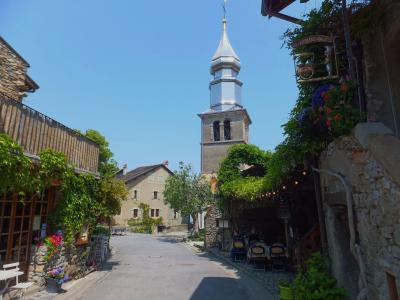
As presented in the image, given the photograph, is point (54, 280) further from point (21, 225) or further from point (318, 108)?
point (318, 108)

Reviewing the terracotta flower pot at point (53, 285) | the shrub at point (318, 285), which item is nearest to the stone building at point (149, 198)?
the terracotta flower pot at point (53, 285)

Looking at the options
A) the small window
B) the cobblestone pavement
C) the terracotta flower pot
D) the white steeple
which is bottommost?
the cobblestone pavement

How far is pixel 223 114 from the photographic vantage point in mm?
34188

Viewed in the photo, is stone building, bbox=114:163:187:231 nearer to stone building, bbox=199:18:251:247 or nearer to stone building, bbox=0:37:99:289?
stone building, bbox=199:18:251:247

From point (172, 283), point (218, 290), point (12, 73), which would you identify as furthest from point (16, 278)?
point (12, 73)

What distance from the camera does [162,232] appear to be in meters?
35.8

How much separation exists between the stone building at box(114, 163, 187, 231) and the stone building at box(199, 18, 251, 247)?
9444 mm

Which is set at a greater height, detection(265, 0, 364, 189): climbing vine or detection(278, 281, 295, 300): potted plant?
detection(265, 0, 364, 189): climbing vine

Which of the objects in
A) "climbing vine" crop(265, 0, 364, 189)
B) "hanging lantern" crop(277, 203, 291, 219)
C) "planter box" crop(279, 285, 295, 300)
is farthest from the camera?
"hanging lantern" crop(277, 203, 291, 219)

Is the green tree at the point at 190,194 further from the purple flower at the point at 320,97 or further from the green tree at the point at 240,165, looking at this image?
the purple flower at the point at 320,97

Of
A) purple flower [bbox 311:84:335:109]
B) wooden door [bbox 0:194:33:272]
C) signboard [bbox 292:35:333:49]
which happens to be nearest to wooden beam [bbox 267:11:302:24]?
signboard [bbox 292:35:333:49]

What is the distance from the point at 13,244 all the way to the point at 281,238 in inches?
410

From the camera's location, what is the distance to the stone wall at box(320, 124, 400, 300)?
11.8 feet

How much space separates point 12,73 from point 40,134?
12.2ft
